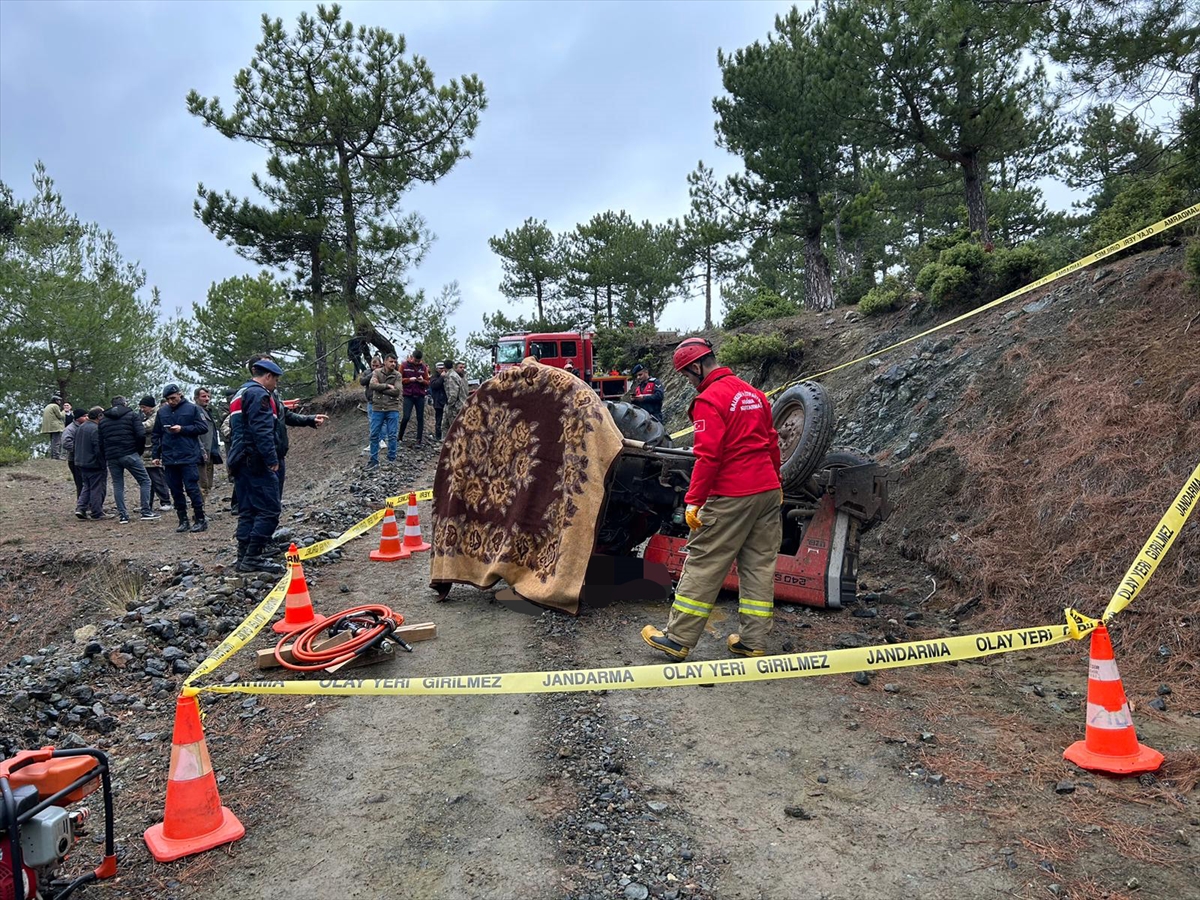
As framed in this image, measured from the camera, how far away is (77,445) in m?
12.1

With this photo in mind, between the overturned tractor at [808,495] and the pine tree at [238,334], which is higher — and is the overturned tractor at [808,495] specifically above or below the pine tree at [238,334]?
below

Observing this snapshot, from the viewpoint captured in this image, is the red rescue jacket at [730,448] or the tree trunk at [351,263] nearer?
the red rescue jacket at [730,448]

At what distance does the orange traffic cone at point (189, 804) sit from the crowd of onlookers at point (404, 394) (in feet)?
28.7

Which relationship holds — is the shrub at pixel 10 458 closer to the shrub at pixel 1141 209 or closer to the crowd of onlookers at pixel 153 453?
the crowd of onlookers at pixel 153 453

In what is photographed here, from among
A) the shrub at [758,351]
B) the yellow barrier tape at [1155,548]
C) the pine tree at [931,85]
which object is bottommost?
the yellow barrier tape at [1155,548]

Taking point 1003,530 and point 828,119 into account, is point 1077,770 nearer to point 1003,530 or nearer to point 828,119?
point 1003,530

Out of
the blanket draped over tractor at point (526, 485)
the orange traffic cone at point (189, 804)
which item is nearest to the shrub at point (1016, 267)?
the blanket draped over tractor at point (526, 485)

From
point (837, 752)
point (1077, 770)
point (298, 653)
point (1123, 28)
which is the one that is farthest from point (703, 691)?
point (1123, 28)

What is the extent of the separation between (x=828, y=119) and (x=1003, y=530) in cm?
1632

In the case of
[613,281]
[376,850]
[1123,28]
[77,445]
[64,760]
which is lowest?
[376,850]

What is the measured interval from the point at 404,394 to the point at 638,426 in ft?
35.4

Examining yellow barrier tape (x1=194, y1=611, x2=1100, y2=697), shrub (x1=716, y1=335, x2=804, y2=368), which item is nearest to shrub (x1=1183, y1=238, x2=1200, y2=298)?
yellow barrier tape (x1=194, y1=611, x2=1100, y2=697)

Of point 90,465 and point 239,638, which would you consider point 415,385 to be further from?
point 239,638

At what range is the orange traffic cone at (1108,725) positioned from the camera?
3391 mm
